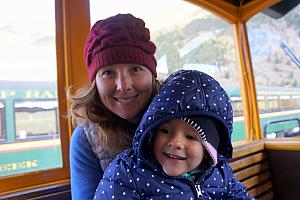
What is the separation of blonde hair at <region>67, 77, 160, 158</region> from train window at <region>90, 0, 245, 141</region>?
36.7 inches

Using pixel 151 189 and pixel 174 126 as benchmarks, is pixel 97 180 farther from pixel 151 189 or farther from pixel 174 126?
pixel 174 126

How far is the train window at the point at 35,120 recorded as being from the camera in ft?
5.30

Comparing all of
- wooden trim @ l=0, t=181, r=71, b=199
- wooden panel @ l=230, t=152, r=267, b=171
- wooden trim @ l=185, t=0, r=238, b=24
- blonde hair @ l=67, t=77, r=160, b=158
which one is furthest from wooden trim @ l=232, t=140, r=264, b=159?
blonde hair @ l=67, t=77, r=160, b=158

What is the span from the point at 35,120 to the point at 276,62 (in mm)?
2436

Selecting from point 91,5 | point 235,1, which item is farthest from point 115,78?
point 235,1

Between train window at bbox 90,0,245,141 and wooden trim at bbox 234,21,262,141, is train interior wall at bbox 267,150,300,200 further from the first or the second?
train window at bbox 90,0,245,141

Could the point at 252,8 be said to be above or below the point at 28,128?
above

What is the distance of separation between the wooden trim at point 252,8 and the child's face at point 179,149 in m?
2.53

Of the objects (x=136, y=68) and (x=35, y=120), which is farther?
(x=35, y=120)

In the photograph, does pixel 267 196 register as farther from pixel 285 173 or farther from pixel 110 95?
pixel 110 95

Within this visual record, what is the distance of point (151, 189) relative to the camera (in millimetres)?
949

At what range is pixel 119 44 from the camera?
1.07 m

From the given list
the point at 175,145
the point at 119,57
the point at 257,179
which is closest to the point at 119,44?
the point at 119,57

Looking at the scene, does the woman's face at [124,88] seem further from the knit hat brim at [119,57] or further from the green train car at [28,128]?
the green train car at [28,128]
